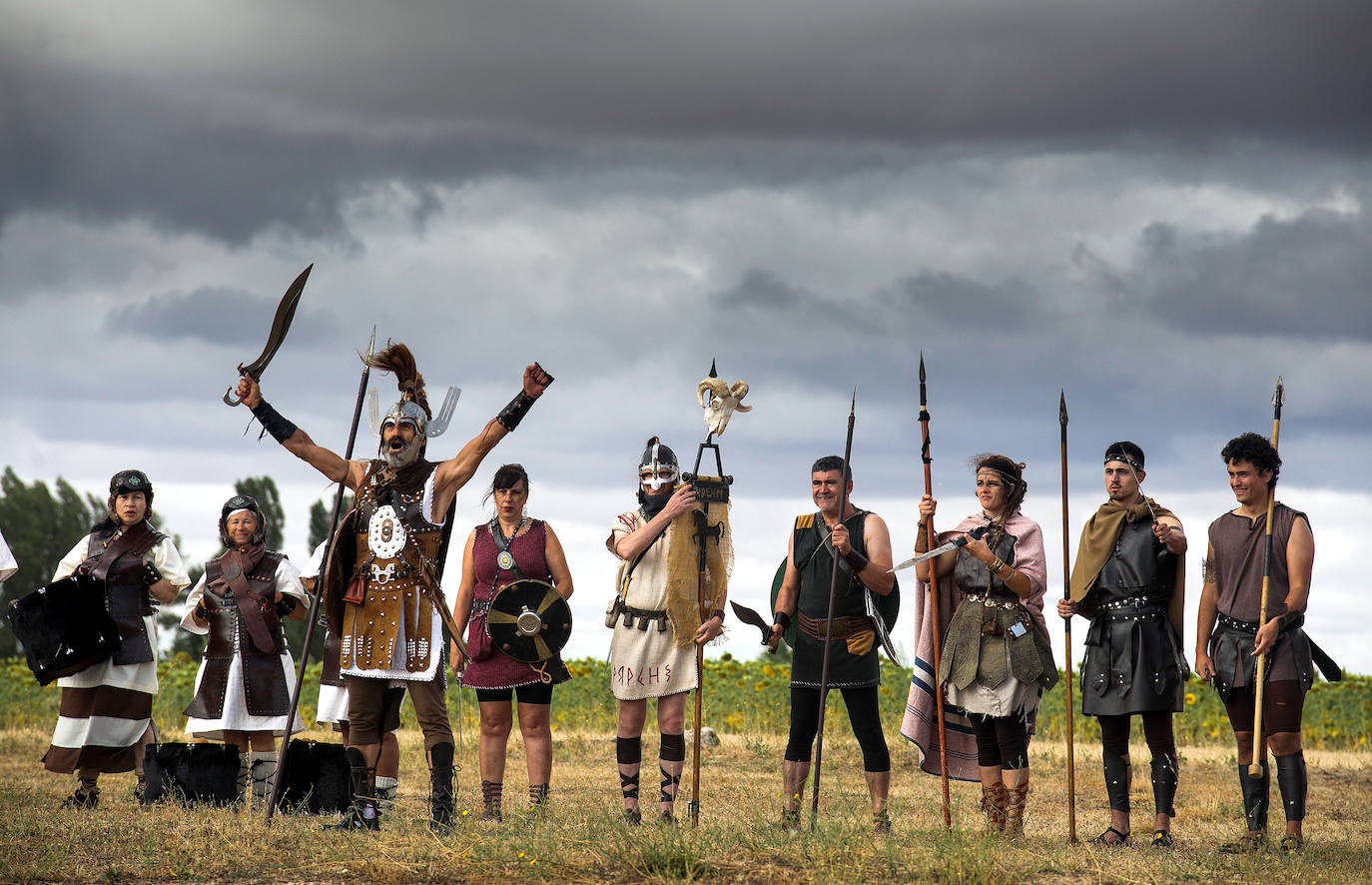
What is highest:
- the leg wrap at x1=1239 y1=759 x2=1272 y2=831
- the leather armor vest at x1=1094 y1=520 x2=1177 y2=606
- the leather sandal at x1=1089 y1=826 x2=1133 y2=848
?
the leather armor vest at x1=1094 y1=520 x2=1177 y2=606

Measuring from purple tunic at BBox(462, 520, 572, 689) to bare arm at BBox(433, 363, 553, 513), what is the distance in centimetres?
63

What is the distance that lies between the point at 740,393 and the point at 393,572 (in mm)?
2170

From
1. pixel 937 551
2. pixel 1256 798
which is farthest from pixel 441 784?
pixel 1256 798

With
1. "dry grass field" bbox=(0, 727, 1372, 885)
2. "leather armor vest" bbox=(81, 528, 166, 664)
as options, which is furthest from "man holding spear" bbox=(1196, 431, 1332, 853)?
"leather armor vest" bbox=(81, 528, 166, 664)

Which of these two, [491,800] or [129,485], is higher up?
[129,485]

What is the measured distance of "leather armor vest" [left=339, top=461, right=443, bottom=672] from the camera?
276 inches

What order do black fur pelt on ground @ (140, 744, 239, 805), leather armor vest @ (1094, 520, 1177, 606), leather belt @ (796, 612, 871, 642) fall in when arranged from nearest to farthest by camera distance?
1. leather armor vest @ (1094, 520, 1177, 606)
2. leather belt @ (796, 612, 871, 642)
3. black fur pelt on ground @ (140, 744, 239, 805)

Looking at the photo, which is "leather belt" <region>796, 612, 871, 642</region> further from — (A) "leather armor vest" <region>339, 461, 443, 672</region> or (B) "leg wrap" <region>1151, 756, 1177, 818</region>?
(A) "leather armor vest" <region>339, 461, 443, 672</region>

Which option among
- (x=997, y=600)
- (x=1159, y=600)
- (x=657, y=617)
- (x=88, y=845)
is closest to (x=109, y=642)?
(x=88, y=845)

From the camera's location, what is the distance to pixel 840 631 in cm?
748

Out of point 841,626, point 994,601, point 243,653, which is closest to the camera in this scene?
point 994,601

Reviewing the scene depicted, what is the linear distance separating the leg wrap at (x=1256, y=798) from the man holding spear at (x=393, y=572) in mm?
4141

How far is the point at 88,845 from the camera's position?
267 inches

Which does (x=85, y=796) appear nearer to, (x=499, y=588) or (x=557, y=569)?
(x=499, y=588)
